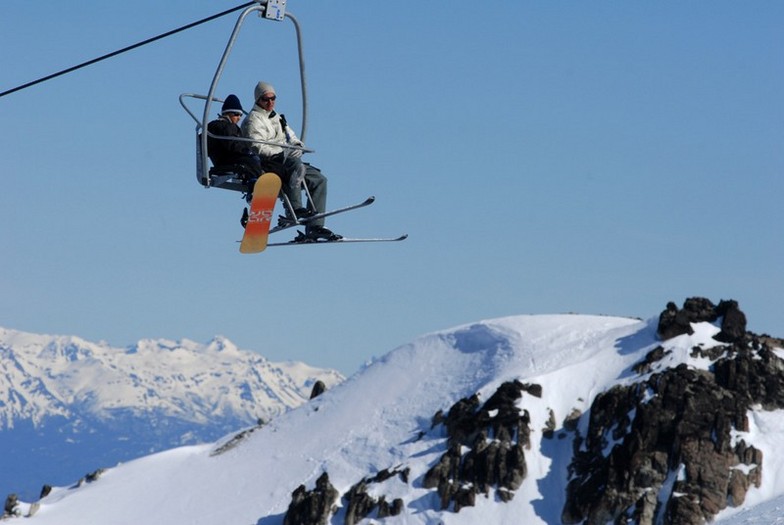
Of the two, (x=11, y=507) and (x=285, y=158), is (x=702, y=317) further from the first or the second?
(x=285, y=158)

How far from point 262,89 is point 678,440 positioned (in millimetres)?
79125

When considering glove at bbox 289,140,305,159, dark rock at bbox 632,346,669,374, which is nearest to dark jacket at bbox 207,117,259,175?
glove at bbox 289,140,305,159

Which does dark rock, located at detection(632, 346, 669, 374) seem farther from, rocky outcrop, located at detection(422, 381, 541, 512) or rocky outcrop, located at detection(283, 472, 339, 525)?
rocky outcrop, located at detection(283, 472, 339, 525)

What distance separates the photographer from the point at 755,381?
10969 centimetres

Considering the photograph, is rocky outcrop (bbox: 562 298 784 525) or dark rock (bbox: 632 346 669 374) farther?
dark rock (bbox: 632 346 669 374)

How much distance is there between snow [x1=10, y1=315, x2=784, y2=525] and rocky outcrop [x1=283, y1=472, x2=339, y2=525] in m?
1.05

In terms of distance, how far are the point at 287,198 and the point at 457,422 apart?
281ft

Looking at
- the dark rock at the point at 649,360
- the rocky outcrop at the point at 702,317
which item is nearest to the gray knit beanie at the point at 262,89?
the dark rock at the point at 649,360

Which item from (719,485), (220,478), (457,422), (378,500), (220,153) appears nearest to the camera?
(220,153)

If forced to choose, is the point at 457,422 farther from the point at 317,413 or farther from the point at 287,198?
the point at 287,198

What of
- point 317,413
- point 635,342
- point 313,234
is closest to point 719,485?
point 635,342

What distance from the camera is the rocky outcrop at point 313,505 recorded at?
106875 millimetres

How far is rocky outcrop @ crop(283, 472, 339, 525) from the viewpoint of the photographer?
106875mm

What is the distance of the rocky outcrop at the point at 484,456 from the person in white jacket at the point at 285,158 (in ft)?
253
